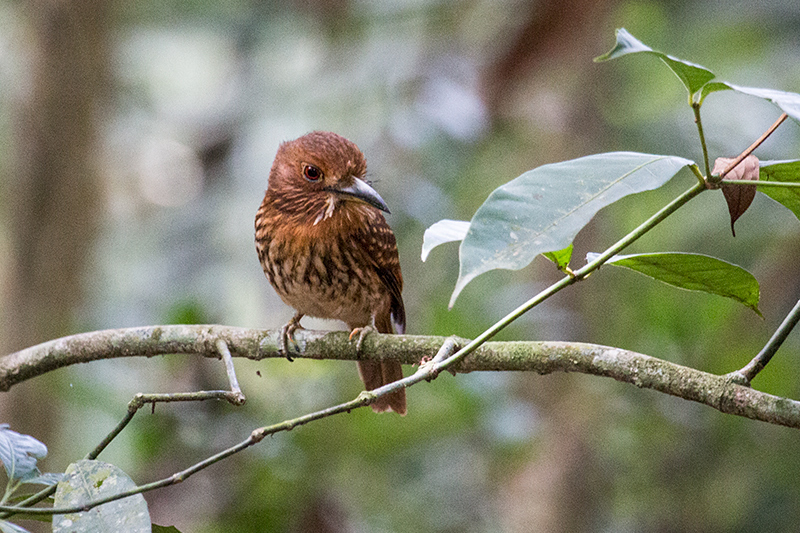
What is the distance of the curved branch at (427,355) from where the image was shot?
Answer: 4.26 ft

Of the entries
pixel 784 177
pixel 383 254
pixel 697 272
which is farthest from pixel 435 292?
pixel 784 177

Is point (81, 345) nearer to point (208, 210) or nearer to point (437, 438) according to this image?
point (437, 438)

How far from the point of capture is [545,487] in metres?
3.37

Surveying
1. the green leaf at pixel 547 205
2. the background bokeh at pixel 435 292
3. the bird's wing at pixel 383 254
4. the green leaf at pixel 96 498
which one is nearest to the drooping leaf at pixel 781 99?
the green leaf at pixel 547 205

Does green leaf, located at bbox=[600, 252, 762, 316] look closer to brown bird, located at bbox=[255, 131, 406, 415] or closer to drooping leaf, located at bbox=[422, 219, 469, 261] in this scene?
drooping leaf, located at bbox=[422, 219, 469, 261]

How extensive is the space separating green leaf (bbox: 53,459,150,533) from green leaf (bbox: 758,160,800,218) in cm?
94

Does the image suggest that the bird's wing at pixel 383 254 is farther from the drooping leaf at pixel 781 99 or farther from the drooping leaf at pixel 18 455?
the drooping leaf at pixel 781 99

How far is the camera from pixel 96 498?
3.68 ft

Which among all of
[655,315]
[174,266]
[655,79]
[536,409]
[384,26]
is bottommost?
[536,409]

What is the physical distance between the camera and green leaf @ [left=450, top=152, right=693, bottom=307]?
0.91 m

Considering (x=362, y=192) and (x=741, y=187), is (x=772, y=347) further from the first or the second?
(x=362, y=192)

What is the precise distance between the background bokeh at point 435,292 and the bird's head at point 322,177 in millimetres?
533

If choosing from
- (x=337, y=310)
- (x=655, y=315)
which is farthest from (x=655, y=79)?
(x=337, y=310)

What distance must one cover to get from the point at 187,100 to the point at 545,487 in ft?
12.6
